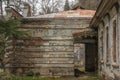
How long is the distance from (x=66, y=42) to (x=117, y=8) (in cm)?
834

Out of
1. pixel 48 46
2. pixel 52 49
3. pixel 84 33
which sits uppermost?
pixel 84 33

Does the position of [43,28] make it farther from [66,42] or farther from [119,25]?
[119,25]

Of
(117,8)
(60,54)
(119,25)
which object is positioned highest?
(117,8)

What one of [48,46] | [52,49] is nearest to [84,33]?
[52,49]

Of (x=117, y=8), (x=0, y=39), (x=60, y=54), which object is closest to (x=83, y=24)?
(x=60, y=54)

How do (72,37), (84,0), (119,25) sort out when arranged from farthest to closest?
(84,0), (72,37), (119,25)

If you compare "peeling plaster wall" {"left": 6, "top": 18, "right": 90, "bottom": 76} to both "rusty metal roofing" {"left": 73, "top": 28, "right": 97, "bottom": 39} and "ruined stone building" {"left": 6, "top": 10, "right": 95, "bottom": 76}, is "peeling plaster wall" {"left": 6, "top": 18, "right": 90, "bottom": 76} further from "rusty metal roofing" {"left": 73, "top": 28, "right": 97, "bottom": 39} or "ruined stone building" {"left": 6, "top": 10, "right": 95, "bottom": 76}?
"rusty metal roofing" {"left": 73, "top": 28, "right": 97, "bottom": 39}

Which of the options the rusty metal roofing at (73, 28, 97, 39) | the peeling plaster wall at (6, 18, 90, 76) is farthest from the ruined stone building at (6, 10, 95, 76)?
the rusty metal roofing at (73, 28, 97, 39)

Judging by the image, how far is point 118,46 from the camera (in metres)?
9.36

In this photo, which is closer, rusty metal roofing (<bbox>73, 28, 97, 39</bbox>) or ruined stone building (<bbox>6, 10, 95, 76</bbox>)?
rusty metal roofing (<bbox>73, 28, 97, 39</bbox>)

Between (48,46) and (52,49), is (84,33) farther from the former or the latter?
(48,46)

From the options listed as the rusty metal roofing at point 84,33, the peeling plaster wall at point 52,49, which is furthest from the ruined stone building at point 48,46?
the rusty metal roofing at point 84,33

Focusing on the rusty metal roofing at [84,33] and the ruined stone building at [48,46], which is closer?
the rusty metal roofing at [84,33]

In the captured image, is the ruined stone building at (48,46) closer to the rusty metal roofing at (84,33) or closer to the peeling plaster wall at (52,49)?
the peeling plaster wall at (52,49)
